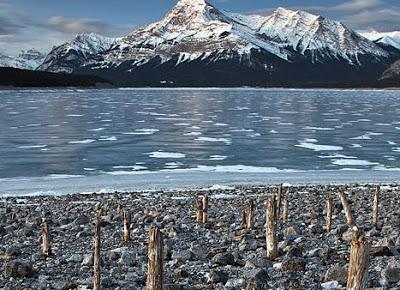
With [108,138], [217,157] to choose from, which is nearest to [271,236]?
[217,157]

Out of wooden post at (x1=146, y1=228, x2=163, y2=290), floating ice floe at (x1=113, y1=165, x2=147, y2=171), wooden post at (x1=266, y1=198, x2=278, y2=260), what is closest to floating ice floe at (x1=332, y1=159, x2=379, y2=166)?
floating ice floe at (x1=113, y1=165, x2=147, y2=171)

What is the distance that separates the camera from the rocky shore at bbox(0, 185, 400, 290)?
323 inches

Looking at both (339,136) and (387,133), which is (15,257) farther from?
(387,133)

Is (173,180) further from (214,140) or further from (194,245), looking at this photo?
(214,140)

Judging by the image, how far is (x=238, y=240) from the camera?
37.2 ft

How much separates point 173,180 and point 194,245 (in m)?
13.3

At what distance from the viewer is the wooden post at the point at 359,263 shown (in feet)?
17.5

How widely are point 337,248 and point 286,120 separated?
152 ft

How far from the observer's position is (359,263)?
17.5 feet

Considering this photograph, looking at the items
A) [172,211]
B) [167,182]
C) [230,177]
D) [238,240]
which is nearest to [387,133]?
[230,177]

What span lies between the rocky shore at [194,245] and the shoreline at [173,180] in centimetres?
279

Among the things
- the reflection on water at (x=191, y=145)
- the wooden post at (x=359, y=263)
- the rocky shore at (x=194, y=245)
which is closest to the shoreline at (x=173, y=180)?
the reflection on water at (x=191, y=145)

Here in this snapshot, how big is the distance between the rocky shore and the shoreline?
9.15ft

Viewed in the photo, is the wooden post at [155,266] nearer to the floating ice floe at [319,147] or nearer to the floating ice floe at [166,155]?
the floating ice floe at [166,155]
